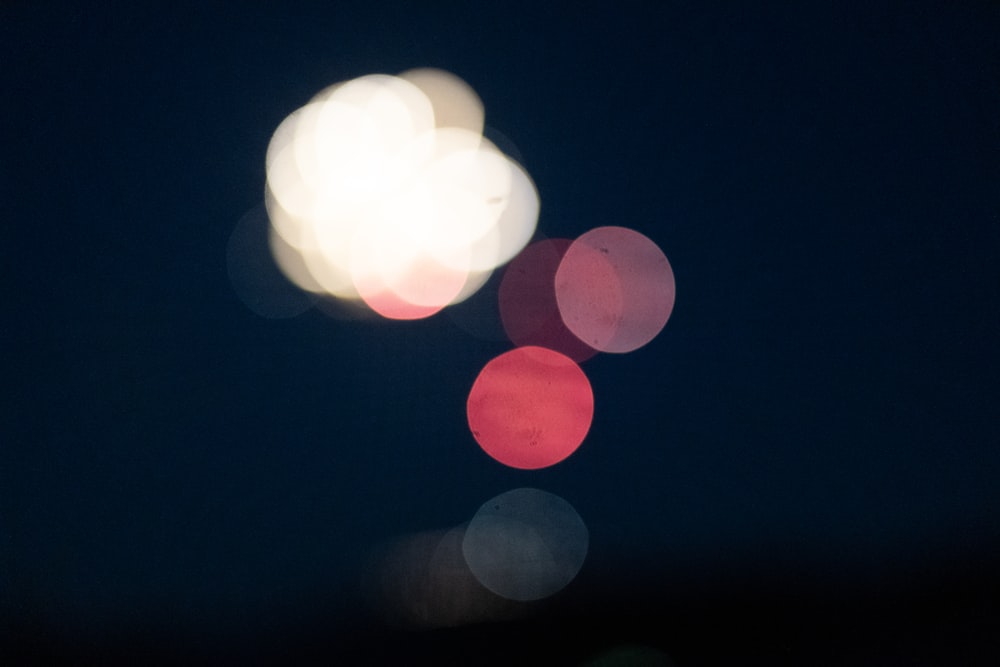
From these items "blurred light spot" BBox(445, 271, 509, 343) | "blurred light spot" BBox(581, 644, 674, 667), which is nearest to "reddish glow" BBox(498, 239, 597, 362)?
"blurred light spot" BBox(445, 271, 509, 343)

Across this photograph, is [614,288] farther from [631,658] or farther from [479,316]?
[631,658]

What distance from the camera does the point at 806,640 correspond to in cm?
258

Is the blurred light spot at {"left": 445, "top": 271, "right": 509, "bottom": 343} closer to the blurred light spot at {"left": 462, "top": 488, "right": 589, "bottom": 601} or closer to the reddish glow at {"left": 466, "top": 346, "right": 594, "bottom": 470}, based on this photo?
the reddish glow at {"left": 466, "top": 346, "right": 594, "bottom": 470}

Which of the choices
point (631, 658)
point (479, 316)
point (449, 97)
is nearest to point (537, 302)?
point (479, 316)

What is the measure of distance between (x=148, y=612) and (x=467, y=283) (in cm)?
204

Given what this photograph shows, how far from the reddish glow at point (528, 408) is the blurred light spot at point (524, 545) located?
196mm

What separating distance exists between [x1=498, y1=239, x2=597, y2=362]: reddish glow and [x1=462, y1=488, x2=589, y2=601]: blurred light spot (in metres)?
0.70

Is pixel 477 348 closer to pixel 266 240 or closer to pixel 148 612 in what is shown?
pixel 266 240

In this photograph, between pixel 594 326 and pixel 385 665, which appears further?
pixel 594 326

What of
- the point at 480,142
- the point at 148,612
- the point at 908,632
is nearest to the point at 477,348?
the point at 480,142

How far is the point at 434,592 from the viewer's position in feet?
8.31

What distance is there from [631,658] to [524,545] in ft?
2.23

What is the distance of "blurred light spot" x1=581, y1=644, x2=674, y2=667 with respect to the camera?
98.4 inches

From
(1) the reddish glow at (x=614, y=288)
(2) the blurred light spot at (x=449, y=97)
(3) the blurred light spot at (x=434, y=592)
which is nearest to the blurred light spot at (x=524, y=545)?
(3) the blurred light spot at (x=434, y=592)
